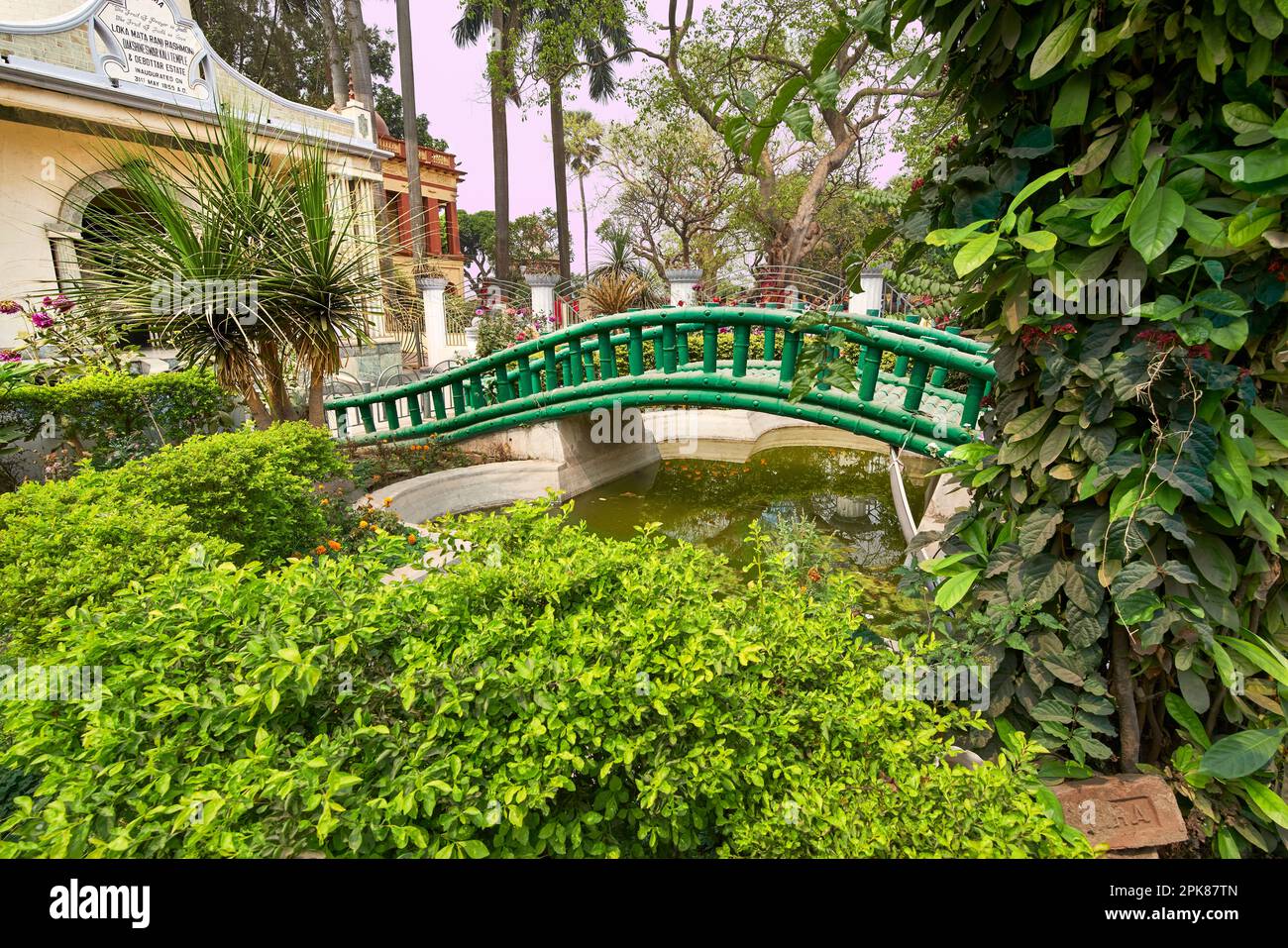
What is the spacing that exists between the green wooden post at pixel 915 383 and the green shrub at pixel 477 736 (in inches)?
137

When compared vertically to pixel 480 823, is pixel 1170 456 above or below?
above

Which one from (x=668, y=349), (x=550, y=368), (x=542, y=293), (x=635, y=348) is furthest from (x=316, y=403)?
(x=542, y=293)

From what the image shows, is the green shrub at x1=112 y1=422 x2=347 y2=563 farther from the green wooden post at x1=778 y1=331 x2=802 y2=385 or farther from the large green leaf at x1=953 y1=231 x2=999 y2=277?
the green wooden post at x1=778 y1=331 x2=802 y2=385

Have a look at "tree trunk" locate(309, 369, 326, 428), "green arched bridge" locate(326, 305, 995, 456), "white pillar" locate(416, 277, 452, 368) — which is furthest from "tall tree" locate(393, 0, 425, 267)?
"tree trunk" locate(309, 369, 326, 428)

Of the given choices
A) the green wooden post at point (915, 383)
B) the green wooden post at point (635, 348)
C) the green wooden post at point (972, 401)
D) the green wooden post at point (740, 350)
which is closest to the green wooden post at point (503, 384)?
the green wooden post at point (635, 348)

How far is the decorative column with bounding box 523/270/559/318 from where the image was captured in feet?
41.9

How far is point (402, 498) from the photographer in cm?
620

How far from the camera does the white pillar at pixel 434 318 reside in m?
13.1

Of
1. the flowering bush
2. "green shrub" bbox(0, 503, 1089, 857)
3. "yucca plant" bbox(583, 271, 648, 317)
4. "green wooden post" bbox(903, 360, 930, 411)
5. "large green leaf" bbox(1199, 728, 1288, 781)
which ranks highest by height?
"yucca plant" bbox(583, 271, 648, 317)

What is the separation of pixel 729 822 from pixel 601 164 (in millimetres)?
22805

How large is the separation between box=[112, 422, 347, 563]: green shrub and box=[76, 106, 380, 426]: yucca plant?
126 centimetres
